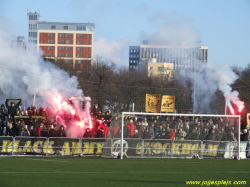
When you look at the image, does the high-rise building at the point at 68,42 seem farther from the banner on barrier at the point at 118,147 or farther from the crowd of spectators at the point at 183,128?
the banner on barrier at the point at 118,147

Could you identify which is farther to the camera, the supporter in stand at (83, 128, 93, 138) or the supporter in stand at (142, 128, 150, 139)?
the supporter in stand at (83, 128, 93, 138)

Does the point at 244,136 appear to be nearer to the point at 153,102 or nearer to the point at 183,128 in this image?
the point at 183,128

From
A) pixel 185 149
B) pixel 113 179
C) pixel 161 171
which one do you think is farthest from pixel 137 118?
pixel 113 179

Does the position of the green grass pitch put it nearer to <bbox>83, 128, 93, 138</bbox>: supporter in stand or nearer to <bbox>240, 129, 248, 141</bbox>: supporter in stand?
<bbox>83, 128, 93, 138</bbox>: supporter in stand

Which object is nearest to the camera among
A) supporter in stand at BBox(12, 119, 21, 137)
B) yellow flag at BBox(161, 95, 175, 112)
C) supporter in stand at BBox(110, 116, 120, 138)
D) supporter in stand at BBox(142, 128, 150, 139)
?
supporter in stand at BBox(110, 116, 120, 138)

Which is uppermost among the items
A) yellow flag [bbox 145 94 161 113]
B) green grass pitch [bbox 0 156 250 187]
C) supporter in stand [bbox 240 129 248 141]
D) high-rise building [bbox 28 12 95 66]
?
high-rise building [bbox 28 12 95 66]

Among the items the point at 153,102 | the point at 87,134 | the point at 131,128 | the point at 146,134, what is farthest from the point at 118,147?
the point at 153,102

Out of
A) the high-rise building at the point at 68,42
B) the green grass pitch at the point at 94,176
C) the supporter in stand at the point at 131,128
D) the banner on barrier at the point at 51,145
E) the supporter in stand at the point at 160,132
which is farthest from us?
the high-rise building at the point at 68,42

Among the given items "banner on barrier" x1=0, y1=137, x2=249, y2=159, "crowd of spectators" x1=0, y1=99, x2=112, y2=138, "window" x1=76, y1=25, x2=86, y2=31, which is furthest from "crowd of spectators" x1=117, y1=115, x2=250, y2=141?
"window" x1=76, y1=25, x2=86, y2=31

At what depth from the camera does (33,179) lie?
590 inches

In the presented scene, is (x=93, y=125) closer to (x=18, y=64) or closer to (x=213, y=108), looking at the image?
(x=18, y=64)

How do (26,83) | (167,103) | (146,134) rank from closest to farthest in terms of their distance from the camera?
(146,134) → (167,103) → (26,83)

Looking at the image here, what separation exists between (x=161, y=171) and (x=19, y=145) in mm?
9290

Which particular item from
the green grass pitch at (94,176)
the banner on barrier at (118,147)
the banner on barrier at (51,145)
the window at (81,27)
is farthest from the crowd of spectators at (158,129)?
the window at (81,27)
